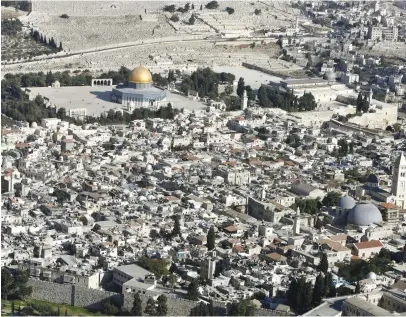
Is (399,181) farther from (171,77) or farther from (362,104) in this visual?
(171,77)

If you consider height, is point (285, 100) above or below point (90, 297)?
above

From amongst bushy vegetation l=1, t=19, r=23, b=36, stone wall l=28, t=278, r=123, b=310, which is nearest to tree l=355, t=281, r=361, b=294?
stone wall l=28, t=278, r=123, b=310

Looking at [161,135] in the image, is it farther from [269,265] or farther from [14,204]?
[269,265]

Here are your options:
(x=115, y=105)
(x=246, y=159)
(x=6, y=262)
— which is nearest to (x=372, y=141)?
(x=246, y=159)

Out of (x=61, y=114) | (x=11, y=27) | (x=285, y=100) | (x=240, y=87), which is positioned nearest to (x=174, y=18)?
(x=11, y=27)

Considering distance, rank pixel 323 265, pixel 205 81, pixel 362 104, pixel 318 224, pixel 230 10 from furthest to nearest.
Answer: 1. pixel 230 10
2. pixel 205 81
3. pixel 362 104
4. pixel 318 224
5. pixel 323 265

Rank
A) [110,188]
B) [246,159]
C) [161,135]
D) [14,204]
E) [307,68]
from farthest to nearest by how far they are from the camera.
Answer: [307,68], [161,135], [246,159], [110,188], [14,204]

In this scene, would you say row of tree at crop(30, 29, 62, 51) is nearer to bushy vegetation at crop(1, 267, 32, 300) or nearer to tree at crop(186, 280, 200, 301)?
bushy vegetation at crop(1, 267, 32, 300)

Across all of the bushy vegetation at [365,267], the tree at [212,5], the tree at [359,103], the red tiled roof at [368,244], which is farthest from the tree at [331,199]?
the tree at [212,5]
